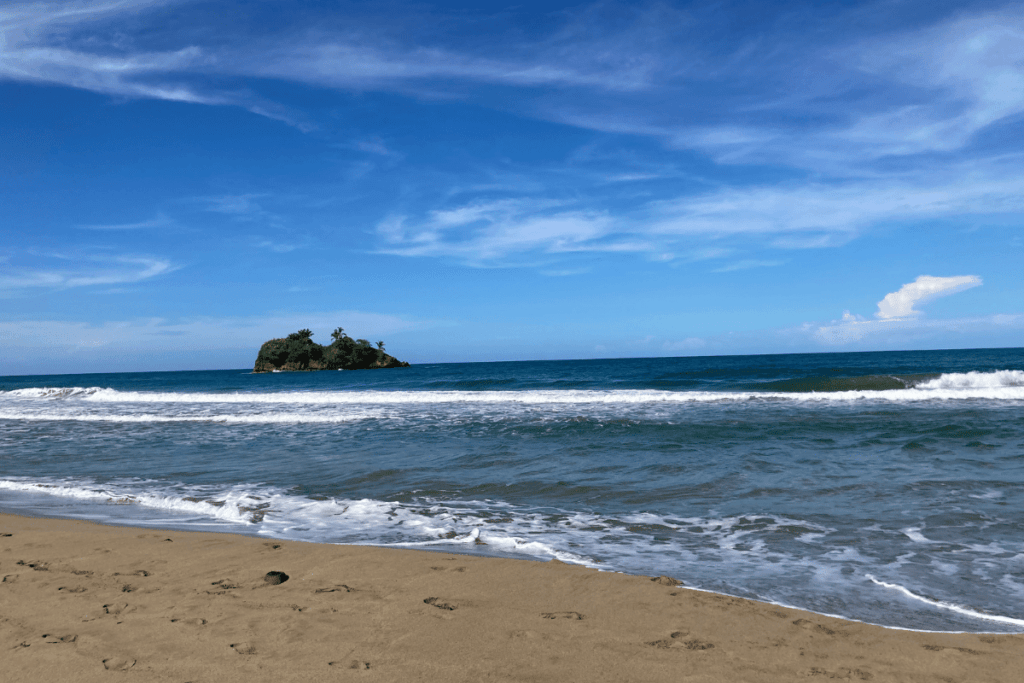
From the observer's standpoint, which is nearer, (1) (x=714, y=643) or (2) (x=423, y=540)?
(1) (x=714, y=643)

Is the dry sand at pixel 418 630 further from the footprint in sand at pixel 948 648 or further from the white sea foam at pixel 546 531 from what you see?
the white sea foam at pixel 546 531

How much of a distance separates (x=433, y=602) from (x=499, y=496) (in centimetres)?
392

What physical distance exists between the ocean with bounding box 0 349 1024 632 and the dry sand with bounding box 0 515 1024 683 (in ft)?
1.94

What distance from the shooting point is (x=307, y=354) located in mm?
86500

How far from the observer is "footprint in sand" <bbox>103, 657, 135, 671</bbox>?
3.20 m

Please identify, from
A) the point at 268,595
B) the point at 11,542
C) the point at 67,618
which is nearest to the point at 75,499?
the point at 11,542

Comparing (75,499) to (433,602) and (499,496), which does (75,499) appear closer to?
(499,496)

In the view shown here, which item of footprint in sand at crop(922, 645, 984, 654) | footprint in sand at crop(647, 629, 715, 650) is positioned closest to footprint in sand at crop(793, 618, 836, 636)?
footprint in sand at crop(922, 645, 984, 654)

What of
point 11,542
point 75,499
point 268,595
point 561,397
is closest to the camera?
point 268,595

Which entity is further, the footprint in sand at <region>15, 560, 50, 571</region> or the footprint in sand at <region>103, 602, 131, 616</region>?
the footprint in sand at <region>15, 560, 50, 571</region>

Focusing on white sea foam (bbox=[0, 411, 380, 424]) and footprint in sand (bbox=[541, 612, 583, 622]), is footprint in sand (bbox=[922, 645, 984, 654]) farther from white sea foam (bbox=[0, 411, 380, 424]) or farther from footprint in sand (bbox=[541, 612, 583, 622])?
white sea foam (bbox=[0, 411, 380, 424])

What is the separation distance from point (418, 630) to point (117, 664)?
1.66 metres

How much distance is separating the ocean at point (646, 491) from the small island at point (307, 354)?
69.3m

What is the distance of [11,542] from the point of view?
5.94m
